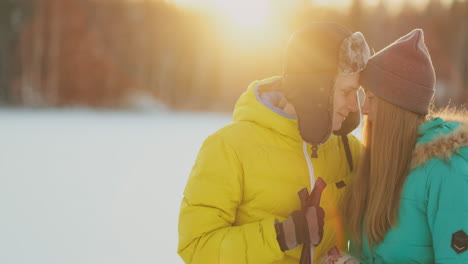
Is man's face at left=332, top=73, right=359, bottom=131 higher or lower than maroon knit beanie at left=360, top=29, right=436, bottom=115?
lower

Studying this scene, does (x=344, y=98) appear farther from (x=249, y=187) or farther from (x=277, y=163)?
(x=249, y=187)

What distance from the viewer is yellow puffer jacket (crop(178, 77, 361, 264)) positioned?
5.94 feet

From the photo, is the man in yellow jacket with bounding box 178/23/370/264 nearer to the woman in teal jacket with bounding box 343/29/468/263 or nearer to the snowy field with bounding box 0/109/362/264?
the woman in teal jacket with bounding box 343/29/468/263

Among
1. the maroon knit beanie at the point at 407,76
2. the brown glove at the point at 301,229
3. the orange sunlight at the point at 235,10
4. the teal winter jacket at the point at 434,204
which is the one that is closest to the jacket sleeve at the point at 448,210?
the teal winter jacket at the point at 434,204

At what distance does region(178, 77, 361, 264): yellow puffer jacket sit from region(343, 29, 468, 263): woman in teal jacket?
222 mm

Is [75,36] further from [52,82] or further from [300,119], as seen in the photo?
[300,119]

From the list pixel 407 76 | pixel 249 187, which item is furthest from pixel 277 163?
pixel 407 76

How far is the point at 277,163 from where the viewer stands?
6.31ft

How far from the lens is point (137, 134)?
1129 cm

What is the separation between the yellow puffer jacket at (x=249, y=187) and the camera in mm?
1811

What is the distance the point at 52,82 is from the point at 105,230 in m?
18.6

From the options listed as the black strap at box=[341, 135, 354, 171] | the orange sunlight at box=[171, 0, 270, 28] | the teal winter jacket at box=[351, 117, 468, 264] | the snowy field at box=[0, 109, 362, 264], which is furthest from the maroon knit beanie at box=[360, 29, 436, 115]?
the orange sunlight at box=[171, 0, 270, 28]

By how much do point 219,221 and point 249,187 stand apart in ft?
0.55

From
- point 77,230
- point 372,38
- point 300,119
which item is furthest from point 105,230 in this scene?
point 372,38
